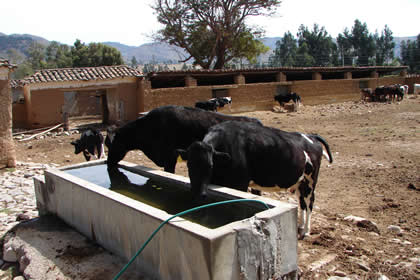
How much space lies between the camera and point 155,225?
3.25m

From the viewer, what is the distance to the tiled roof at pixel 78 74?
53.9ft

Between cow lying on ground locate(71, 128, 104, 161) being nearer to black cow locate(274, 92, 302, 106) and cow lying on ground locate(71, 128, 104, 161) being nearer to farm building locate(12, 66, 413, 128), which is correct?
farm building locate(12, 66, 413, 128)

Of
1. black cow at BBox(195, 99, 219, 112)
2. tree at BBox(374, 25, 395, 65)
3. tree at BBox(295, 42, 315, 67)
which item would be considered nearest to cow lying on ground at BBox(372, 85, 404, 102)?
black cow at BBox(195, 99, 219, 112)

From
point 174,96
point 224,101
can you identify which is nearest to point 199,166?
point 174,96

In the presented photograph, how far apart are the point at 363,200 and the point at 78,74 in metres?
14.5

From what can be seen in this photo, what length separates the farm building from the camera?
654 inches

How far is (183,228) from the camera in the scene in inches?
116

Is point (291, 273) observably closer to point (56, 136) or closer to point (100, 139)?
point (100, 139)

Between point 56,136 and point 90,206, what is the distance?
12.3m

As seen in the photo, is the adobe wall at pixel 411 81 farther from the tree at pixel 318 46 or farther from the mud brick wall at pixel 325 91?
the tree at pixel 318 46

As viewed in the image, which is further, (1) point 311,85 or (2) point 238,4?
(2) point 238,4

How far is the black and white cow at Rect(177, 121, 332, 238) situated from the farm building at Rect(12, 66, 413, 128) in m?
13.4

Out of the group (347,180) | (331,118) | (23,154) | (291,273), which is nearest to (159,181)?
(291,273)

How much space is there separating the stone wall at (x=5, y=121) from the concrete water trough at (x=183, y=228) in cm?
511
